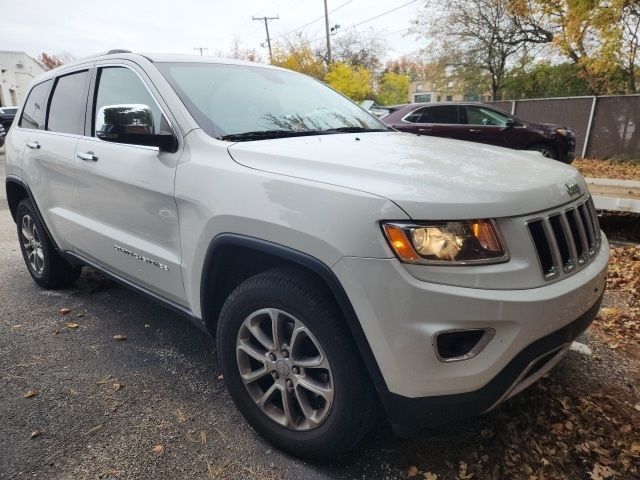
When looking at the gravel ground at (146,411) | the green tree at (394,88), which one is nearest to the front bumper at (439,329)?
the gravel ground at (146,411)

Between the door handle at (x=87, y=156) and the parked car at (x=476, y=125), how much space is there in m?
7.79

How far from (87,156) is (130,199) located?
0.61m

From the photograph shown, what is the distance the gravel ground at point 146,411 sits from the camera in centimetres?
203

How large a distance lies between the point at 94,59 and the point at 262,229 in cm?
218

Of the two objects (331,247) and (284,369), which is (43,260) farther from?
(331,247)

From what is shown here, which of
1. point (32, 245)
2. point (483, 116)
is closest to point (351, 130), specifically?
point (32, 245)

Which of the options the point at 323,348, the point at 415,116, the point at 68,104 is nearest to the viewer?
the point at 323,348

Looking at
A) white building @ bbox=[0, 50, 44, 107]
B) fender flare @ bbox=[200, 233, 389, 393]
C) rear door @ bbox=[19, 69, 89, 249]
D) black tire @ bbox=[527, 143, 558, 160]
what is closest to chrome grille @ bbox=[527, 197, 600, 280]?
fender flare @ bbox=[200, 233, 389, 393]

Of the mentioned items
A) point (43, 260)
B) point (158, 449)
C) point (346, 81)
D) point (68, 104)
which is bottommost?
point (158, 449)

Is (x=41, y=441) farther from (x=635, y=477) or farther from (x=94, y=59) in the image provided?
(x=635, y=477)

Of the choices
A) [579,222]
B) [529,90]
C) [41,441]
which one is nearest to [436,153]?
[579,222]

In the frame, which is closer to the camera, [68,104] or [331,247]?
[331,247]

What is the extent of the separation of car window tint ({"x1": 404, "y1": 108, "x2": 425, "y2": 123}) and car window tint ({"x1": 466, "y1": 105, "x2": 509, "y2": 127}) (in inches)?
44.3

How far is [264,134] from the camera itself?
2.38 meters
